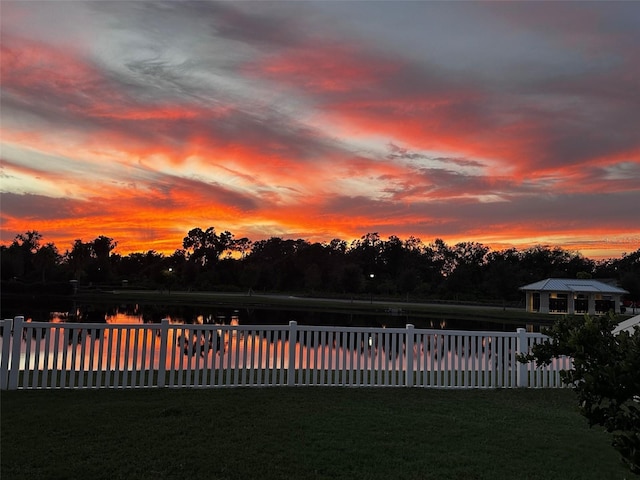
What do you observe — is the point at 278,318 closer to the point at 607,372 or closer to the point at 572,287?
the point at 572,287

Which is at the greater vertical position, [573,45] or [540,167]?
[573,45]

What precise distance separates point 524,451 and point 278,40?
38.2ft

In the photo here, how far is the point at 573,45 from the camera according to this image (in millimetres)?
12508

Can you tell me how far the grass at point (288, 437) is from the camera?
13.5 ft

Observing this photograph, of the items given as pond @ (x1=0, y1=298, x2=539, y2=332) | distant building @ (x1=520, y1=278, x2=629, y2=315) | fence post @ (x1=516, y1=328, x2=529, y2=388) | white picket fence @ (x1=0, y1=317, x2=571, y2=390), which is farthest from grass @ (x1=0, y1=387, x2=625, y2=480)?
distant building @ (x1=520, y1=278, x2=629, y2=315)

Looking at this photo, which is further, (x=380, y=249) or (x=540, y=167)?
(x=380, y=249)

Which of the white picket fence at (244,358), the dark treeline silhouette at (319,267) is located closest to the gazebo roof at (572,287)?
the dark treeline silhouette at (319,267)

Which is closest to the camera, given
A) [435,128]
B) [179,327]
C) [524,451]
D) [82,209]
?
[524,451]

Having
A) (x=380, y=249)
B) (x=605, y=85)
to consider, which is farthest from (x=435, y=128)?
(x=380, y=249)

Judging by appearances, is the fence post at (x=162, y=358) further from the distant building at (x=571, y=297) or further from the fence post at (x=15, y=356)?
the distant building at (x=571, y=297)

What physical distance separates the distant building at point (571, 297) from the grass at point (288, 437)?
33020 millimetres

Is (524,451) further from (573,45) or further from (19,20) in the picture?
(573,45)

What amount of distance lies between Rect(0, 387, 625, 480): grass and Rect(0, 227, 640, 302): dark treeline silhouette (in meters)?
40.5

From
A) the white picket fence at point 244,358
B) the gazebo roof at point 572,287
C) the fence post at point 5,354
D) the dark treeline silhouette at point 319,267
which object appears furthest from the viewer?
the dark treeline silhouette at point 319,267
